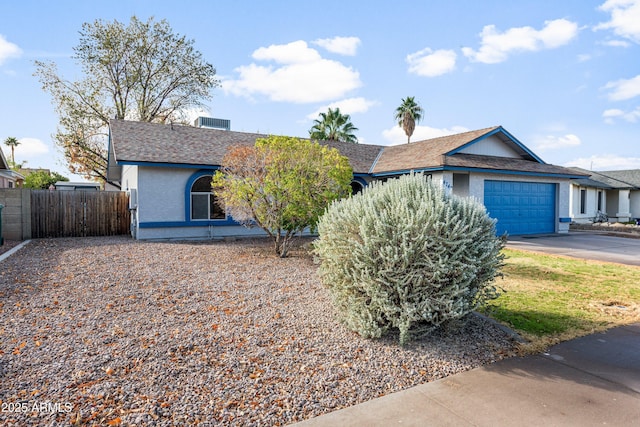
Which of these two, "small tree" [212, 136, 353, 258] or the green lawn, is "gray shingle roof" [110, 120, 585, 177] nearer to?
"small tree" [212, 136, 353, 258]

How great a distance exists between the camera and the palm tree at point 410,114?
1385 inches

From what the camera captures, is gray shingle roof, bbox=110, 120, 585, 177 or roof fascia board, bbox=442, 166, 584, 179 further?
roof fascia board, bbox=442, 166, 584, 179

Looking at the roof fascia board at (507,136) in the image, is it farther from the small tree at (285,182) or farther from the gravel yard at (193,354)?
the gravel yard at (193,354)

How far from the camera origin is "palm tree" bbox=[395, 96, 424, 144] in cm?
3519

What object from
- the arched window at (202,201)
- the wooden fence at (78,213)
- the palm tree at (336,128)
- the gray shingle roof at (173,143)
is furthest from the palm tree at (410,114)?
the wooden fence at (78,213)

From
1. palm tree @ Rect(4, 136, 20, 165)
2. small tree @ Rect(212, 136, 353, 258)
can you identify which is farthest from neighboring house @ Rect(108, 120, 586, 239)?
palm tree @ Rect(4, 136, 20, 165)

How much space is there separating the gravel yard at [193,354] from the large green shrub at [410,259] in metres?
0.43

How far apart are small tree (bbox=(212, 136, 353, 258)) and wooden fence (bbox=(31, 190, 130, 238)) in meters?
7.80

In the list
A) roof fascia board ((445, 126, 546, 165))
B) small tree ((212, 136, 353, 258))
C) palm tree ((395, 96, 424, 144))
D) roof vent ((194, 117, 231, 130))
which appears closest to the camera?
small tree ((212, 136, 353, 258))

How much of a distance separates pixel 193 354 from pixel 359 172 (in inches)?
536

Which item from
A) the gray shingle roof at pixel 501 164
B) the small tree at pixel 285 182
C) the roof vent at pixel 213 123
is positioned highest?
the roof vent at pixel 213 123

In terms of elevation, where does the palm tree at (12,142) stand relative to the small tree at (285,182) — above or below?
above

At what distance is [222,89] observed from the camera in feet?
95.4

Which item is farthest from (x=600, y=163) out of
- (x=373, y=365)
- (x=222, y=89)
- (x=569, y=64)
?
(x=373, y=365)
